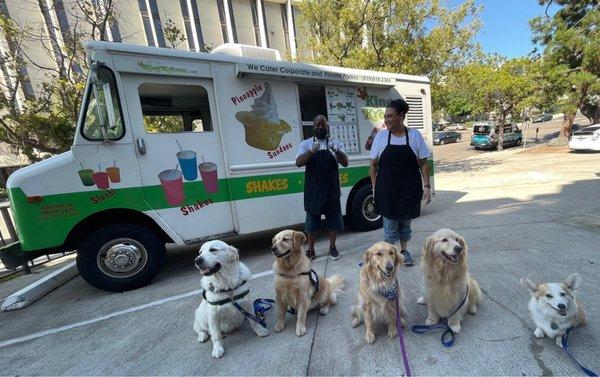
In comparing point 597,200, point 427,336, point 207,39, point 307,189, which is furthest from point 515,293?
point 207,39

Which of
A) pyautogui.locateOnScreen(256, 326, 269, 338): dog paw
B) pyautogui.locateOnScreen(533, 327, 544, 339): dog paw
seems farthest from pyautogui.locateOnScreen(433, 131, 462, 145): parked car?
pyautogui.locateOnScreen(256, 326, 269, 338): dog paw

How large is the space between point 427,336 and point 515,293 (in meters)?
1.17

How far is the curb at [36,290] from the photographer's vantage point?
377cm

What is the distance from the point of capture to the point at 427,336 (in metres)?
2.36

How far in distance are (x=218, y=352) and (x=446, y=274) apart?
193 cm

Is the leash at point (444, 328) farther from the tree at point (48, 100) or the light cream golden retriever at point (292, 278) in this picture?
the tree at point (48, 100)

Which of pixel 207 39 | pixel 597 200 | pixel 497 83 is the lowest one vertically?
pixel 597 200

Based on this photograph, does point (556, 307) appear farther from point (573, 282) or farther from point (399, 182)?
point (399, 182)

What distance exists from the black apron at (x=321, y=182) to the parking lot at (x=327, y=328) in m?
0.88

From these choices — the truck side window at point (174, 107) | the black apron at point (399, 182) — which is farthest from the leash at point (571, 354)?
the truck side window at point (174, 107)

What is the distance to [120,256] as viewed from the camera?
364cm

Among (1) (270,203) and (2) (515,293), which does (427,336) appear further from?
(1) (270,203)

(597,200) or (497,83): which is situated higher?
(497,83)

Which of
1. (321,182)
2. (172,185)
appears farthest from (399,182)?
(172,185)
